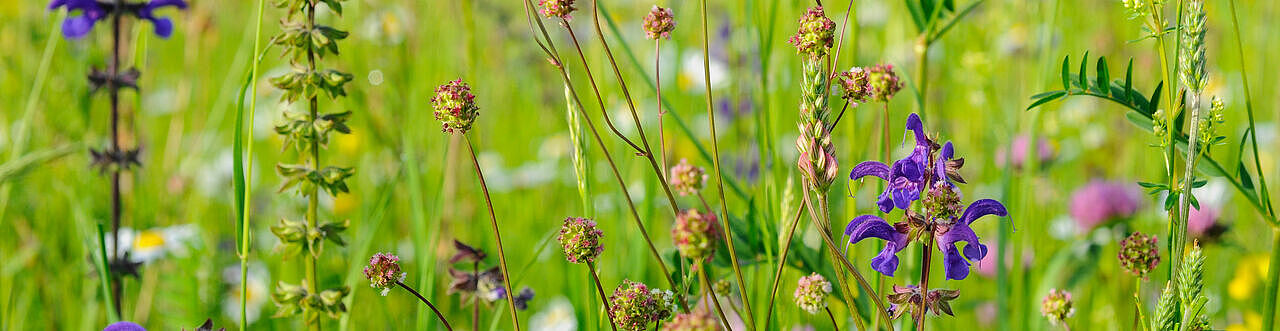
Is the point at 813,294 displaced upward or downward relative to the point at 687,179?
downward

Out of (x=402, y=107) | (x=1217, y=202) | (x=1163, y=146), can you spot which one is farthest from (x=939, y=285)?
(x=402, y=107)

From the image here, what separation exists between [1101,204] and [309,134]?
5.59ft

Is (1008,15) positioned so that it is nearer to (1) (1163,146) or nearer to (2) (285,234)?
(1) (1163,146)

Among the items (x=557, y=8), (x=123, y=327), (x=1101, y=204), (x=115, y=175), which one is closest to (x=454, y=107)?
(x=557, y=8)

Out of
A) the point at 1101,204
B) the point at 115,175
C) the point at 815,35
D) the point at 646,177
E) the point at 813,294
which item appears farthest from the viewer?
the point at 1101,204

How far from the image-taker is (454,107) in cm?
77

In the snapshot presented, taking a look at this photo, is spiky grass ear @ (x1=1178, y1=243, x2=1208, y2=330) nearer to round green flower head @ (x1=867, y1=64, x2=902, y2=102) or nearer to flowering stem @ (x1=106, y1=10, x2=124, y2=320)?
round green flower head @ (x1=867, y1=64, x2=902, y2=102)

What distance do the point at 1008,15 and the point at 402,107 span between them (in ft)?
5.69

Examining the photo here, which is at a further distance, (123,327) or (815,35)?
(123,327)

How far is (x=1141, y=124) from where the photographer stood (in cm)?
99

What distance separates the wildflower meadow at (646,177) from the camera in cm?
80

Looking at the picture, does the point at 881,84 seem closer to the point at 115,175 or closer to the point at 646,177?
the point at 646,177

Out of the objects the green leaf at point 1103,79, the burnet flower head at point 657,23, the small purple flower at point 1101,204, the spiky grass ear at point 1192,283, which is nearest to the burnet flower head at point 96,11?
the burnet flower head at point 657,23

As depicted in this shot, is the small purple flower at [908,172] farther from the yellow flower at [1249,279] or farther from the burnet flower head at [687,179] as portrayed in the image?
the yellow flower at [1249,279]
